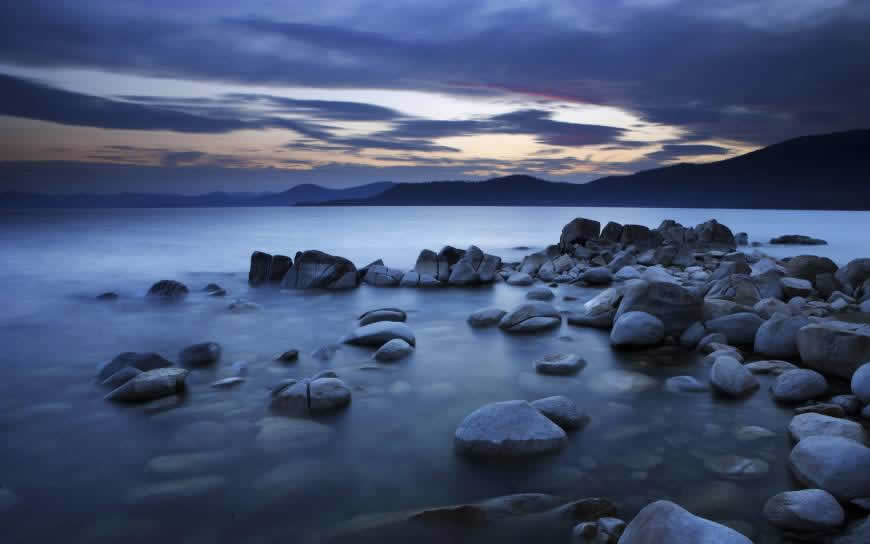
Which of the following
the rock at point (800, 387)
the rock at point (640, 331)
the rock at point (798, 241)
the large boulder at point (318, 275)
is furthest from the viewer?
the rock at point (798, 241)

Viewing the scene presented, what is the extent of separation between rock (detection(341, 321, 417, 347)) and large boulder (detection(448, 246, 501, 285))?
17.6ft

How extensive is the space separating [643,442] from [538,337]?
3.25 meters

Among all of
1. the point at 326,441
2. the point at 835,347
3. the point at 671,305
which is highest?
the point at 671,305

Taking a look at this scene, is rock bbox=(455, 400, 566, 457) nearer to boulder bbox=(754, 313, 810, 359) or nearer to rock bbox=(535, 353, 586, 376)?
rock bbox=(535, 353, 586, 376)

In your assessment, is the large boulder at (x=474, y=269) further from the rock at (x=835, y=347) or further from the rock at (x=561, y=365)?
the rock at (x=835, y=347)

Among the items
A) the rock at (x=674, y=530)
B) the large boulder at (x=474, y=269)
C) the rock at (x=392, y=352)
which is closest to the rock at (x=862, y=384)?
the rock at (x=674, y=530)

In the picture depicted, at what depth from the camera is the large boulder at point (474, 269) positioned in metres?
11.8

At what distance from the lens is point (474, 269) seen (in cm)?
1223

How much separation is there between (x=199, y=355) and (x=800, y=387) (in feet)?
19.4

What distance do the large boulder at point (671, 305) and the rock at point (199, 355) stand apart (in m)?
5.14

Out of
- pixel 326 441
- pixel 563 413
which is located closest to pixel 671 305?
pixel 563 413

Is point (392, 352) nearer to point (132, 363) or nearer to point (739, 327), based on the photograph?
point (132, 363)

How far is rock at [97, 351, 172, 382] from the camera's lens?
201 inches

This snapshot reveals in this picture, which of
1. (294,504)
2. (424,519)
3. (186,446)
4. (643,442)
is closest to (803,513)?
(643,442)
